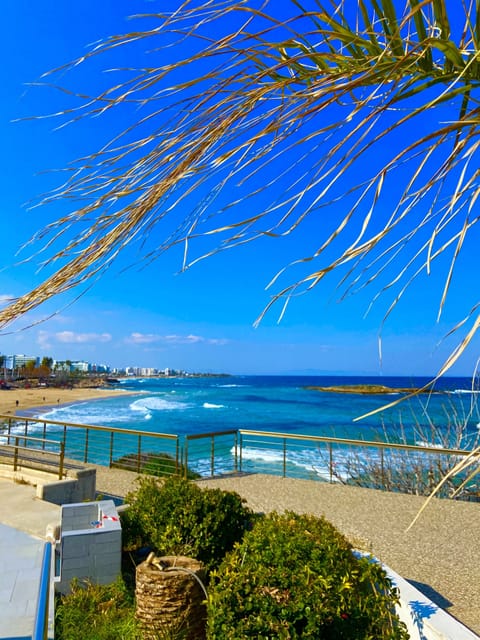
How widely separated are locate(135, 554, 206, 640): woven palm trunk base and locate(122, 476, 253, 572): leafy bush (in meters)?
0.71

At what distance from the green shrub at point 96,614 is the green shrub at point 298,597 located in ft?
3.59

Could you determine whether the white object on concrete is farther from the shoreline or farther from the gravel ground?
the shoreline

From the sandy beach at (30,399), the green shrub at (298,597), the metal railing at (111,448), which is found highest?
the green shrub at (298,597)

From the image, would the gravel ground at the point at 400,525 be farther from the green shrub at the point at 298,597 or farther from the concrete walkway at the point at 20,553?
the concrete walkway at the point at 20,553

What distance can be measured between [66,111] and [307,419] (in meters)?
42.1

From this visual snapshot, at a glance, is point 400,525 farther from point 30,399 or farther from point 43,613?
point 30,399

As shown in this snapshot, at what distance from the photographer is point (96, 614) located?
365cm

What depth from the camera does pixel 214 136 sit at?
722 millimetres

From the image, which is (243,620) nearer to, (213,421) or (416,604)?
(416,604)

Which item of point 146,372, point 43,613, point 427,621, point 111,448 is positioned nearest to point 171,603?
point 43,613

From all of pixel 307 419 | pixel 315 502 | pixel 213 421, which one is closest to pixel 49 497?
pixel 315 502

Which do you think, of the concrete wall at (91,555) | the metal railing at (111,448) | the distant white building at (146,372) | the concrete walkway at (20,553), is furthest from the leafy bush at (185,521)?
the distant white building at (146,372)

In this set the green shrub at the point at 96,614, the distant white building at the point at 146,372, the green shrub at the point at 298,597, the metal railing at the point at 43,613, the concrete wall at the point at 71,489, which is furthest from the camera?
the distant white building at the point at 146,372

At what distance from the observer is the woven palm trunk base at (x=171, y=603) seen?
123 inches
